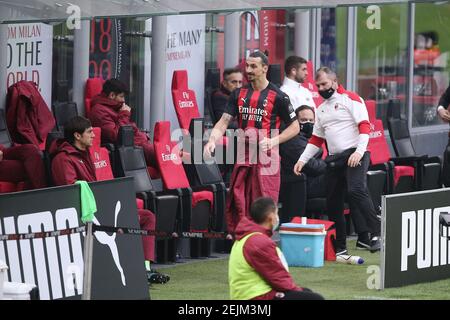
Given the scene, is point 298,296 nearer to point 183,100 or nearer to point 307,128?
point 307,128

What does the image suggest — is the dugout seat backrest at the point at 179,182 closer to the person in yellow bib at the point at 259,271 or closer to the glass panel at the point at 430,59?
the person in yellow bib at the point at 259,271

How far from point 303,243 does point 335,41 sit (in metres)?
7.92

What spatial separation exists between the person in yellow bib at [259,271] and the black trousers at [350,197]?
445cm

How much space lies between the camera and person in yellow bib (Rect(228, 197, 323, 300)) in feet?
33.4

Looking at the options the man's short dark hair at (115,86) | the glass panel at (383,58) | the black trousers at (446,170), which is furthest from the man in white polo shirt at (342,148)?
the glass panel at (383,58)

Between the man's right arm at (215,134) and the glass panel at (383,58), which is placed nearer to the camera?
the man's right arm at (215,134)

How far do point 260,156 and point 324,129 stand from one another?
1612mm

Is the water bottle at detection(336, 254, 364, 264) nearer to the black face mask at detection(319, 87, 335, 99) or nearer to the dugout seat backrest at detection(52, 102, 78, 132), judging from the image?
the black face mask at detection(319, 87, 335, 99)


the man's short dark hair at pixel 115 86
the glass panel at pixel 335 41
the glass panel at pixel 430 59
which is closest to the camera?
the man's short dark hair at pixel 115 86

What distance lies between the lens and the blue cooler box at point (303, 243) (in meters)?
14.1

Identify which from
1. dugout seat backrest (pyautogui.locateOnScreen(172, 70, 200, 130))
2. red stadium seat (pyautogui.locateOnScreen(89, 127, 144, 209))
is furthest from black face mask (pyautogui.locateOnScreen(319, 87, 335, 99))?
dugout seat backrest (pyautogui.locateOnScreen(172, 70, 200, 130))
